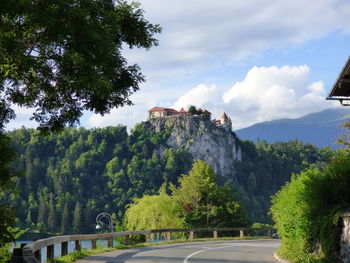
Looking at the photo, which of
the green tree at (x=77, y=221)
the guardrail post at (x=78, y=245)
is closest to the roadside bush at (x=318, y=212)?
the guardrail post at (x=78, y=245)

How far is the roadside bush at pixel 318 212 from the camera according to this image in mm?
12680

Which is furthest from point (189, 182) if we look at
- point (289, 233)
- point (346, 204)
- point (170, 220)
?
point (346, 204)

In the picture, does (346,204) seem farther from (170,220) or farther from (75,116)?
(170,220)

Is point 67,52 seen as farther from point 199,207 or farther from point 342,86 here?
point 199,207

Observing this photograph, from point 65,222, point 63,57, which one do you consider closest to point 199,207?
point 63,57

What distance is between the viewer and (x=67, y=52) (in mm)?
11250

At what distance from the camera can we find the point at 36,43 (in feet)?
39.4

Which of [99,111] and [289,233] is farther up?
[99,111]

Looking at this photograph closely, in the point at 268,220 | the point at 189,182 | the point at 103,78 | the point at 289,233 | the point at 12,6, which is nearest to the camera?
the point at 12,6

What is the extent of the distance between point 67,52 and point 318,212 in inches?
Result: 299

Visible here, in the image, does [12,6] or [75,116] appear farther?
[75,116]

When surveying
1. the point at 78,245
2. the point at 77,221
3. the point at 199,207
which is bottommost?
the point at 78,245

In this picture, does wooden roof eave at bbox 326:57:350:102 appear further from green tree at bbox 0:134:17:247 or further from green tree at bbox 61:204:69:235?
green tree at bbox 61:204:69:235

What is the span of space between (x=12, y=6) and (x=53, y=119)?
500 centimetres
